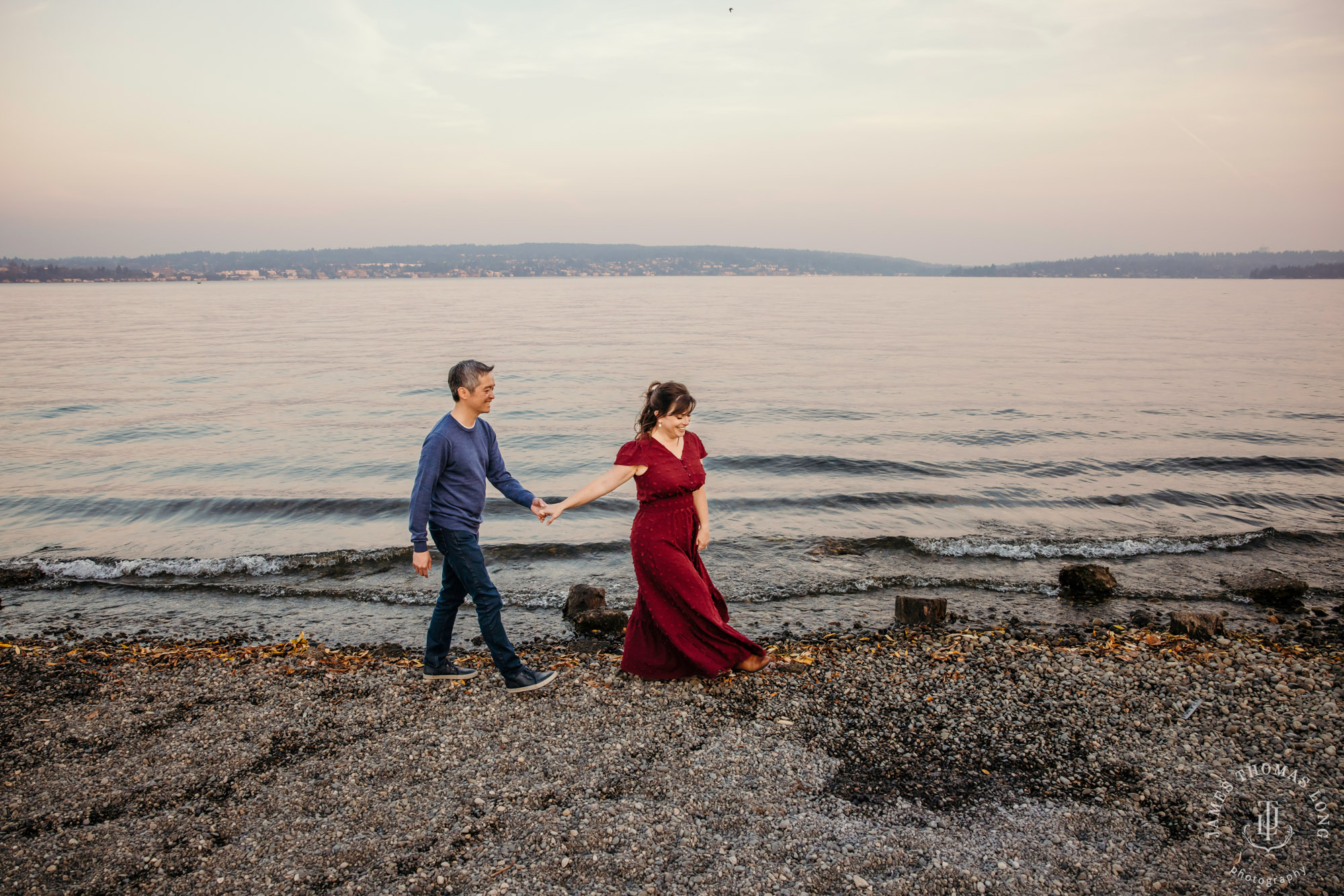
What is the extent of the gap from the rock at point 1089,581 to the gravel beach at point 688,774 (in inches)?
83.8

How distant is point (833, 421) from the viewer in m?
22.3

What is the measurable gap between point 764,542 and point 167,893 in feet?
30.8

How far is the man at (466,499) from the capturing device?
19.8 feet

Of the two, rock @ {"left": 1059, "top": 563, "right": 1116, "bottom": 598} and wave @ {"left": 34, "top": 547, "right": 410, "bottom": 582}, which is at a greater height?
rock @ {"left": 1059, "top": 563, "right": 1116, "bottom": 598}

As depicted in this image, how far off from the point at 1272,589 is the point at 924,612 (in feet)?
15.4

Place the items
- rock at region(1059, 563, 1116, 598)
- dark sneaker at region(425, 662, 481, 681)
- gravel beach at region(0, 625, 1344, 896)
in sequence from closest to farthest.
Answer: gravel beach at region(0, 625, 1344, 896)
dark sneaker at region(425, 662, 481, 681)
rock at region(1059, 563, 1116, 598)

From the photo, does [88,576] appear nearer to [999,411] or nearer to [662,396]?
[662,396]

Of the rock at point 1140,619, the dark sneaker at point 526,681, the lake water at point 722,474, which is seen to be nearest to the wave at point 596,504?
the lake water at point 722,474

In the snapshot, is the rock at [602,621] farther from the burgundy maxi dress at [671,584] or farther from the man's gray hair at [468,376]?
the man's gray hair at [468,376]

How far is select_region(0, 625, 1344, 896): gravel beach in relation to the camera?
13.7 ft

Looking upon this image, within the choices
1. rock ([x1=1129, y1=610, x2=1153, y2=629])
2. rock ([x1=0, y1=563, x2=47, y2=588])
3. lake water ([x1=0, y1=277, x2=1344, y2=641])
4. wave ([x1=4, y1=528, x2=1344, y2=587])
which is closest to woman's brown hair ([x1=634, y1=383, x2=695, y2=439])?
lake water ([x1=0, y1=277, x2=1344, y2=641])

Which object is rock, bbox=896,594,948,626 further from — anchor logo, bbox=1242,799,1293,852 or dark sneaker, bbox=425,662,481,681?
dark sneaker, bbox=425,662,481,681

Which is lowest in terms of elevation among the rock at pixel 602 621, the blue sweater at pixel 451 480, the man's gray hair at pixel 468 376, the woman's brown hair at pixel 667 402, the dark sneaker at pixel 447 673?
the rock at pixel 602 621

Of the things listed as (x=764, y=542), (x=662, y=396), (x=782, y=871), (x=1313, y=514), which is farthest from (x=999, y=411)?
(x=782, y=871)
